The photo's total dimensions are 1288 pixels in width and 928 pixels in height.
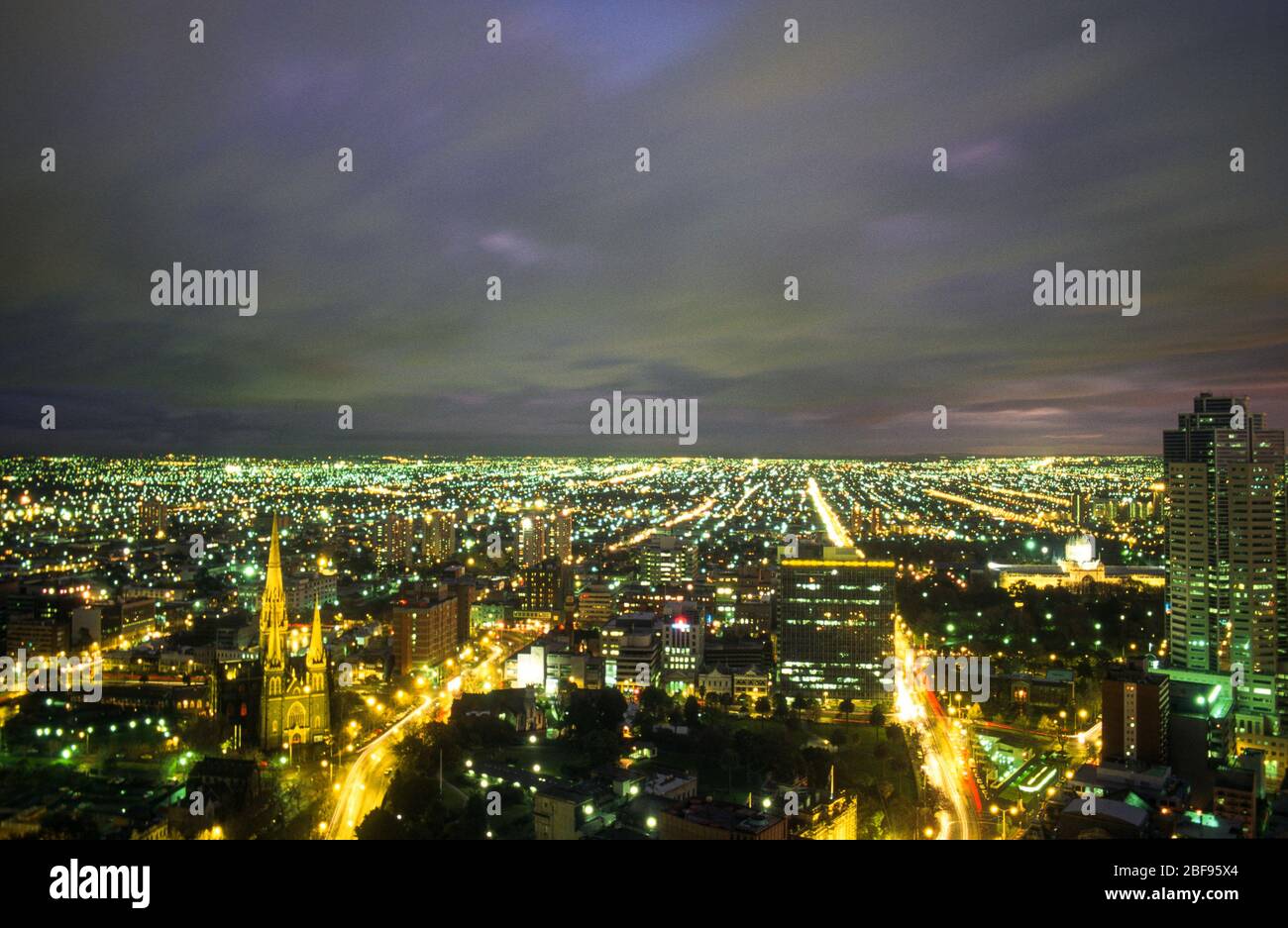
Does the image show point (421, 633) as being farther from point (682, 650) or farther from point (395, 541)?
point (395, 541)

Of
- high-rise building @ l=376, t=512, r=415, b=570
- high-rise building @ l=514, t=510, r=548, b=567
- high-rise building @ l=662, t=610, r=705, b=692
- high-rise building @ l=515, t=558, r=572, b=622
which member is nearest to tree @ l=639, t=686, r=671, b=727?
high-rise building @ l=662, t=610, r=705, b=692

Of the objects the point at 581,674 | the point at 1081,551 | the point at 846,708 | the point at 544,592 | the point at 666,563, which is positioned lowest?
the point at 846,708

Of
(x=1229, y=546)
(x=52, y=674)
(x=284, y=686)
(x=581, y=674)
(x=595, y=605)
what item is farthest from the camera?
(x=595, y=605)

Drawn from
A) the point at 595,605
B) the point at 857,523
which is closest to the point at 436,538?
the point at 595,605

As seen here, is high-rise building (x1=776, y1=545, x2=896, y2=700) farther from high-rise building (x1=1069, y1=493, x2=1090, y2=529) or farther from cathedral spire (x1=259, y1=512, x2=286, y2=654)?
high-rise building (x1=1069, y1=493, x2=1090, y2=529)

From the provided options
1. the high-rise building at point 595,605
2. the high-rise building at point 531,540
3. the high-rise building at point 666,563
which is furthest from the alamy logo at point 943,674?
the high-rise building at point 531,540

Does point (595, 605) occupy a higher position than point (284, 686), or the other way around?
point (284, 686)

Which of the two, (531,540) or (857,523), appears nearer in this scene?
(531,540)
